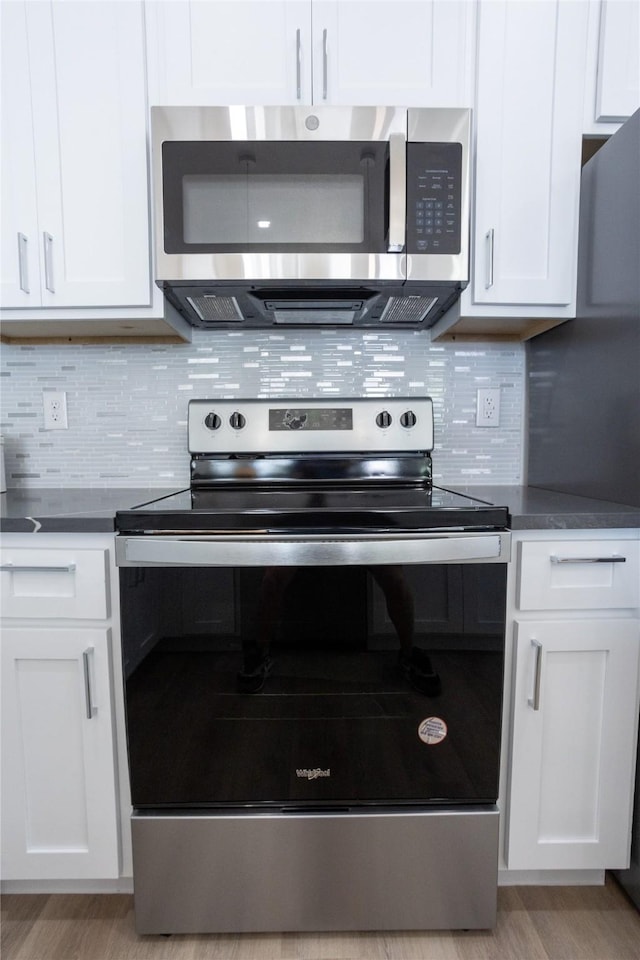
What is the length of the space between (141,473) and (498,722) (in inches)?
47.2

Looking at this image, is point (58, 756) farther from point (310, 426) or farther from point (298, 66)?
point (298, 66)

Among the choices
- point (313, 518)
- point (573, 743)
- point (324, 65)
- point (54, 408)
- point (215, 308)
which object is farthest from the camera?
point (54, 408)

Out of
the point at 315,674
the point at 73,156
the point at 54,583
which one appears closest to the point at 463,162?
the point at 73,156

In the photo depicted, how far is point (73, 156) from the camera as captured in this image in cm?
122

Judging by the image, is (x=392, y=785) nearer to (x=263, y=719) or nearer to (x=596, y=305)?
(x=263, y=719)

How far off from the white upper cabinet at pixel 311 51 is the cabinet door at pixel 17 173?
1.05 ft

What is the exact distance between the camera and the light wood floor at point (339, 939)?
102 cm

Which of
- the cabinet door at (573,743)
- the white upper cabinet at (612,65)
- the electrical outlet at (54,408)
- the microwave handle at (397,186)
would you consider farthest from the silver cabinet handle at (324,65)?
the cabinet door at (573,743)

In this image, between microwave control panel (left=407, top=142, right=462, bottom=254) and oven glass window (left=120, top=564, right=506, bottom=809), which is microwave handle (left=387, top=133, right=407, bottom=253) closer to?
microwave control panel (left=407, top=142, right=462, bottom=254)

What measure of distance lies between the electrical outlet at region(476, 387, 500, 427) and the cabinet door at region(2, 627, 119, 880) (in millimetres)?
1206

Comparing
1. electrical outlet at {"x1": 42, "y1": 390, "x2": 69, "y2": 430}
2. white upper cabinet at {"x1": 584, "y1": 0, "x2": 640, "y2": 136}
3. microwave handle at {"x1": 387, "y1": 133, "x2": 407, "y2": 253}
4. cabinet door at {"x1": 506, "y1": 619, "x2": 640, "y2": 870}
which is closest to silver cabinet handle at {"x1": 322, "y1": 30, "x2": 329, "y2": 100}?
microwave handle at {"x1": 387, "y1": 133, "x2": 407, "y2": 253}

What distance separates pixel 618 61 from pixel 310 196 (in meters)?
0.83

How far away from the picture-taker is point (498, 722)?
40.8 inches

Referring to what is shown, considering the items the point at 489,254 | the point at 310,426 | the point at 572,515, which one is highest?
the point at 489,254
